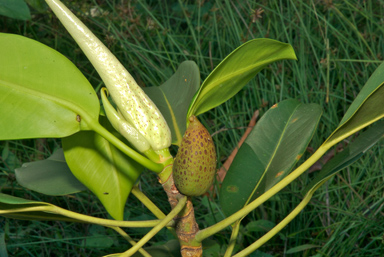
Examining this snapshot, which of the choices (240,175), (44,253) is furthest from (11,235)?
(240,175)

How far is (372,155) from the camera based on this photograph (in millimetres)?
1527

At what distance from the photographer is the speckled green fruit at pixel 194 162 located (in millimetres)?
578

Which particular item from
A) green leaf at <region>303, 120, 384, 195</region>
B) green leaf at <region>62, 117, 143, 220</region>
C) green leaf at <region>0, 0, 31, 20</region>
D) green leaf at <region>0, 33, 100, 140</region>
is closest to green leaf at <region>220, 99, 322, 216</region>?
green leaf at <region>303, 120, 384, 195</region>

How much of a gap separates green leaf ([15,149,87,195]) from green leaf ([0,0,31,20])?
0.81 meters

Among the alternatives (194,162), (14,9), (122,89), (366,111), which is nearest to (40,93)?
(122,89)

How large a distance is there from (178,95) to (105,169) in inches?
9.8

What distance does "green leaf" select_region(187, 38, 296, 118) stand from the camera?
633 mm

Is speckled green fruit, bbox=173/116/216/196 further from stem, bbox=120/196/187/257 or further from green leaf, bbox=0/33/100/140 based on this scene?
green leaf, bbox=0/33/100/140

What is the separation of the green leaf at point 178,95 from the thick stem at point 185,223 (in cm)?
14

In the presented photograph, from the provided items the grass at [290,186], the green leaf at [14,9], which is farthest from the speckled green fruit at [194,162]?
the green leaf at [14,9]

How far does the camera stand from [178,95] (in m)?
0.90

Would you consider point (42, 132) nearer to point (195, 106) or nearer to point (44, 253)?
point (195, 106)

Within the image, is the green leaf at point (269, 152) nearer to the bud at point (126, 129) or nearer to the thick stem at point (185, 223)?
the thick stem at point (185, 223)

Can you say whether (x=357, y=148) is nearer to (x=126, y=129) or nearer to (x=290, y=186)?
(x=126, y=129)
